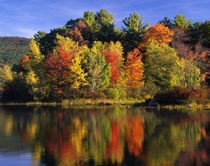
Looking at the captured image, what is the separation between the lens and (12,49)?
16700cm

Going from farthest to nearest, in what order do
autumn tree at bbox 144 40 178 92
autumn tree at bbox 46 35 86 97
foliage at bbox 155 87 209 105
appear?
autumn tree at bbox 144 40 178 92
autumn tree at bbox 46 35 86 97
foliage at bbox 155 87 209 105

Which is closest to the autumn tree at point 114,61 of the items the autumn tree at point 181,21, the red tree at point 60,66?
the red tree at point 60,66

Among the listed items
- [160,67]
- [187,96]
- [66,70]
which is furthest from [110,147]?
[160,67]

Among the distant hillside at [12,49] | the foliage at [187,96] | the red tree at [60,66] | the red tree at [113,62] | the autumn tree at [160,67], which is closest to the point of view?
the foliage at [187,96]

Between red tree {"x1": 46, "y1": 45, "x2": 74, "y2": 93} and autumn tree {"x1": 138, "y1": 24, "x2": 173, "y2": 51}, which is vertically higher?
autumn tree {"x1": 138, "y1": 24, "x2": 173, "y2": 51}

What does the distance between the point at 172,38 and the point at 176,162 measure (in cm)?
6054

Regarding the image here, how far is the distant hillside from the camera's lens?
151375mm

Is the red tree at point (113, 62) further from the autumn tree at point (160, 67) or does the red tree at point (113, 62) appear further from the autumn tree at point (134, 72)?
the autumn tree at point (160, 67)

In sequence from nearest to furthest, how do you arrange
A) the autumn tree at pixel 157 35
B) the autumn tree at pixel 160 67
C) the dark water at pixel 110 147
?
the dark water at pixel 110 147
the autumn tree at pixel 160 67
the autumn tree at pixel 157 35

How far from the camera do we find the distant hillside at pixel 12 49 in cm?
15138

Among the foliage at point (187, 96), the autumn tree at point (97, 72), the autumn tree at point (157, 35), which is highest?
the autumn tree at point (157, 35)

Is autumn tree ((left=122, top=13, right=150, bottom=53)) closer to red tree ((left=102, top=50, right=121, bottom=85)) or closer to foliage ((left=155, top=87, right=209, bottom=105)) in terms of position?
red tree ((left=102, top=50, right=121, bottom=85))

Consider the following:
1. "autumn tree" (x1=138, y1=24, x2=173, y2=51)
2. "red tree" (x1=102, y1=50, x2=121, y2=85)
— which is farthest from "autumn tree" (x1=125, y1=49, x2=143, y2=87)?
"autumn tree" (x1=138, y1=24, x2=173, y2=51)

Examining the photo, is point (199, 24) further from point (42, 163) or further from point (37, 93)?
point (42, 163)
